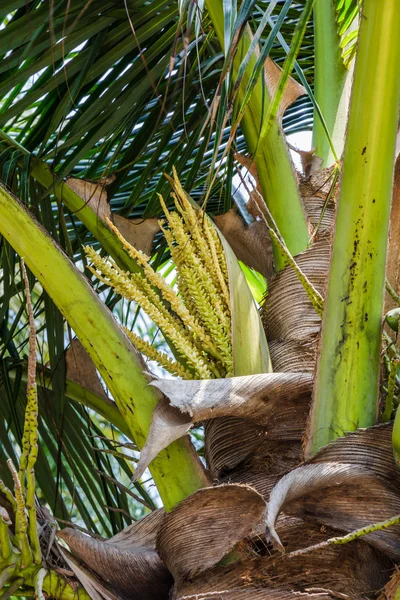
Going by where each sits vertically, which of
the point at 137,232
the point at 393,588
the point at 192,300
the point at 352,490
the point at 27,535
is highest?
the point at 137,232

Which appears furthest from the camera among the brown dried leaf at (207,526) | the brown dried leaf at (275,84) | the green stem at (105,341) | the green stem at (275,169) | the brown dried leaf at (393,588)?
the brown dried leaf at (275,84)

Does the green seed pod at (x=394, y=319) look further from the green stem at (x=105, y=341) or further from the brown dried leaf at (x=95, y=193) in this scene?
the brown dried leaf at (x=95, y=193)

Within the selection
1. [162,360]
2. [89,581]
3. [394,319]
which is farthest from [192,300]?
[89,581]

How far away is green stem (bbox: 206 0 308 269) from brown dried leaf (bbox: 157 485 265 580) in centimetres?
56

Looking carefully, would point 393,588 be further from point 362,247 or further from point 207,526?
point 362,247

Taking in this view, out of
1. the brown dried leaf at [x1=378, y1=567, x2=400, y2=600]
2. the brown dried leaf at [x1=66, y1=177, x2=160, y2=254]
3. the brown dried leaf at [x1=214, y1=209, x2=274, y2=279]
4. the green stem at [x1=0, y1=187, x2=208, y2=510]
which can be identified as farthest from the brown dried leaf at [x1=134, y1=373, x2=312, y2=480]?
the brown dried leaf at [x1=66, y1=177, x2=160, y2=254]

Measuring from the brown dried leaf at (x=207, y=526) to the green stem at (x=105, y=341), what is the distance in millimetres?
96

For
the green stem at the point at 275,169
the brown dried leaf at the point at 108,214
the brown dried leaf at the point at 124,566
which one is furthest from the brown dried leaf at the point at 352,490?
the brown dried leaf at the point at 108,214

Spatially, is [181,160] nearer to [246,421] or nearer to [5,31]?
[5,31]

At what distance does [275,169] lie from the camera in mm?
1569

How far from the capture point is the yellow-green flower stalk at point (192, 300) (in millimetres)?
1316

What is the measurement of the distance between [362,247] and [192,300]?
341mm

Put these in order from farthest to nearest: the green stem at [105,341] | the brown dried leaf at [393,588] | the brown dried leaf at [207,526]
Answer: the green stem at [105,341] → the brown dried leaf at [207,526] → the brown dried leaf at [393,588]

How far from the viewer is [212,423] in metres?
1.32
